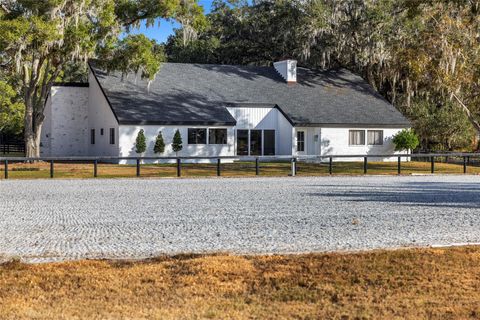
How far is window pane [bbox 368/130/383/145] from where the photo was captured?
42.7m

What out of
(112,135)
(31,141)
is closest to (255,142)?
(112,135)

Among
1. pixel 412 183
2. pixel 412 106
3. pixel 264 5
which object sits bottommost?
pixel 412 183

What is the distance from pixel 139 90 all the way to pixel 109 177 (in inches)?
556

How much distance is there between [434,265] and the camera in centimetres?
783

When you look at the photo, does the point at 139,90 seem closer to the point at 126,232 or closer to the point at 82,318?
the point at 126,232

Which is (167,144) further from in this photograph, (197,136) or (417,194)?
(417,194)

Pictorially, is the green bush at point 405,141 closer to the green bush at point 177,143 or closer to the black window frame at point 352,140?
the black window frame at point 352,140

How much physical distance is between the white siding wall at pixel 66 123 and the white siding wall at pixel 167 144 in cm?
670

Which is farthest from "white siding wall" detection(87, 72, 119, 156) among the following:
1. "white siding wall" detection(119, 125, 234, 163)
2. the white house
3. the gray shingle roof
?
the gray shingle roof

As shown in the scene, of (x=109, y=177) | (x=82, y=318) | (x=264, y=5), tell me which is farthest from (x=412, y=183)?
(x=264, y=5)

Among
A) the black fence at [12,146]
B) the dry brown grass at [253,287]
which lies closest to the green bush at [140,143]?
the dry brown grass at [253,287]

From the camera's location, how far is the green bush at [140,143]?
3597 centimetres

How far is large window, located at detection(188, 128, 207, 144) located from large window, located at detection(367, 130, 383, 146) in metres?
11.1

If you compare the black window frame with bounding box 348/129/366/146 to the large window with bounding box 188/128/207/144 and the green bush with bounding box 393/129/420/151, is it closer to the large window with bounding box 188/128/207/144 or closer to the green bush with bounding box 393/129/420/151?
the green bush with bounding box 393/129/420/151
